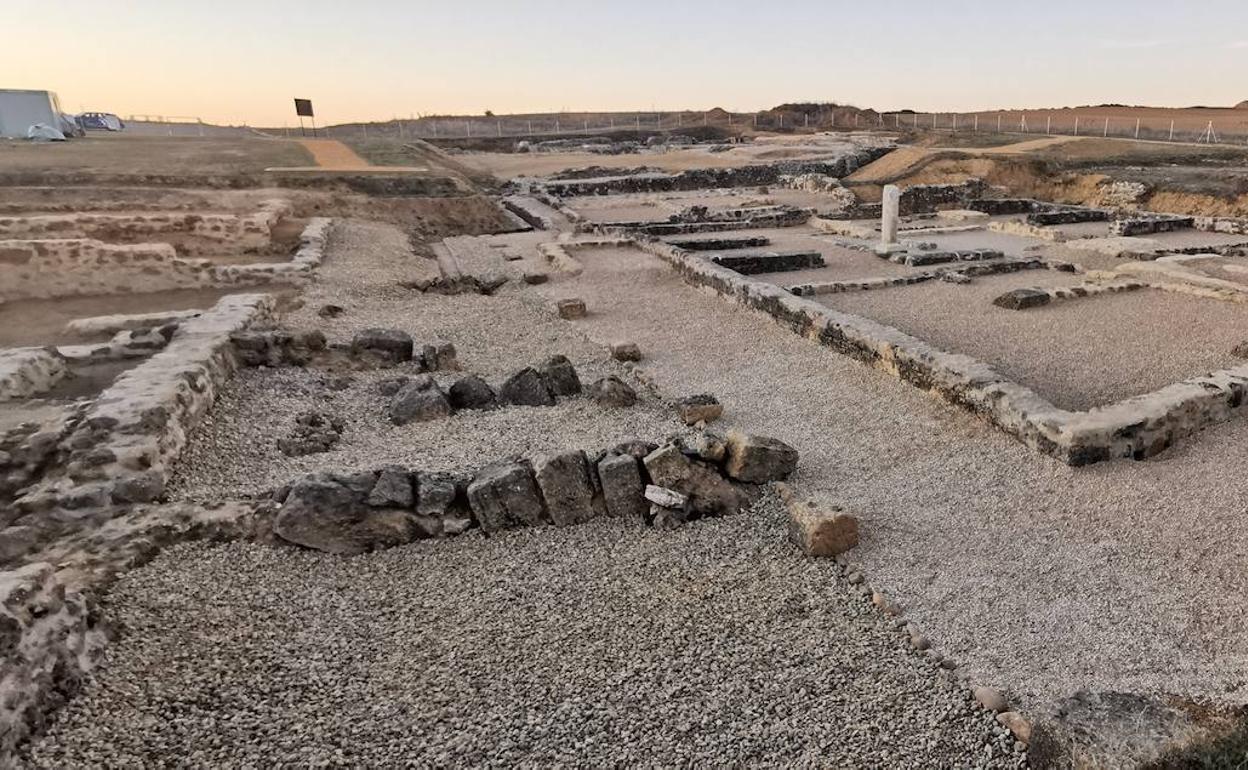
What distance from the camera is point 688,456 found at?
Result: 602cm

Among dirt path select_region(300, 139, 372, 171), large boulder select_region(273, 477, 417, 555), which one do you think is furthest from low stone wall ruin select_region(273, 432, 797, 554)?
dirt path select_region(300, 139, 372, 171)

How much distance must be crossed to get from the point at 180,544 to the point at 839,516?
4501 millimetres

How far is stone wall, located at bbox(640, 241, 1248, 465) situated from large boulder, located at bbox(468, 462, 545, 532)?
4336 millimetres

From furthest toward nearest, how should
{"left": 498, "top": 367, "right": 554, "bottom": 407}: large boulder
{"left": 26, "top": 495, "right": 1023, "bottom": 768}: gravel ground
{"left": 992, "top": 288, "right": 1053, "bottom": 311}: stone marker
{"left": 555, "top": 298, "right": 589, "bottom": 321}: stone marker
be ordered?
1. {"left": 555, "top": 298, "right": 589, "bottom": 321}: stone marker
2. {"left": 992, "top": 288, "right": 1053, "bottom": 311}: stone marker
3. {"left": 498, "top": 367, "right": 554, "bottom": 407}: large boulder
4. {"left": 26, "top": 495, "right": 1023, "bottom": 768}: gravel ground

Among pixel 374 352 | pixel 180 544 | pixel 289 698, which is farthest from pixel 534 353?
pixel 289 698

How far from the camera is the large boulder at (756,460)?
6.04 m

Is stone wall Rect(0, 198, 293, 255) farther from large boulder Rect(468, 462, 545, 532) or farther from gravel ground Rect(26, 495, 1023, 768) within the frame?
gravel ground Rect(26, 495, 1023, 768)

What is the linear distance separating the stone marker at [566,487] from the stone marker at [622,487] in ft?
0.44

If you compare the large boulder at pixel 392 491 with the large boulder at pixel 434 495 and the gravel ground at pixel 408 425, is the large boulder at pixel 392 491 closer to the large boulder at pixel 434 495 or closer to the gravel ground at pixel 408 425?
the large boulder at pixel 434 495

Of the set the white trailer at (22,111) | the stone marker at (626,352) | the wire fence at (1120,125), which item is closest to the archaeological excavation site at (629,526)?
the stone marker at (626,352)

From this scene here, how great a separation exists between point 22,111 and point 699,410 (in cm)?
5016

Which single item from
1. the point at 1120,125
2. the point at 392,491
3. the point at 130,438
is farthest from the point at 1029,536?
the point at 1120,125

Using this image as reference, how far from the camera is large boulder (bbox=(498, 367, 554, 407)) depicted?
821 cm

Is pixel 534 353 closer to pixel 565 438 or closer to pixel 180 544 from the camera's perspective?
pixel 565 438
